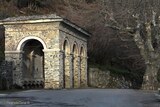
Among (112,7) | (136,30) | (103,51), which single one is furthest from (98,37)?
(136,30)

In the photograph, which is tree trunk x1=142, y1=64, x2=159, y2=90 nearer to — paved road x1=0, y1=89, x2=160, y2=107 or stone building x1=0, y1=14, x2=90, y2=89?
stone building x1=0, y1=14, x2=90, y2=89

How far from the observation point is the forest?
31.1 meters

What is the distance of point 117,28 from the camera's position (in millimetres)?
31953

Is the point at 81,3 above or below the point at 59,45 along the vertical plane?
above

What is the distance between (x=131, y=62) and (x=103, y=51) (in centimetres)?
420

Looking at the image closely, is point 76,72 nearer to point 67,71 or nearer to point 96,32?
point 67,71

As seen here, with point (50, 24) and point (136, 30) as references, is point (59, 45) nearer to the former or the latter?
point (50, 24)

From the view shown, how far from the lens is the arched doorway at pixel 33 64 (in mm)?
30689

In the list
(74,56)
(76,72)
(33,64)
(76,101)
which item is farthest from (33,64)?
(76,101)

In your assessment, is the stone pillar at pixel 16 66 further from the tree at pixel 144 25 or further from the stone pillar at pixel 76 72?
the tree at pixel 144 25

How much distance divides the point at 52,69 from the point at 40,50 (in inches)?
178

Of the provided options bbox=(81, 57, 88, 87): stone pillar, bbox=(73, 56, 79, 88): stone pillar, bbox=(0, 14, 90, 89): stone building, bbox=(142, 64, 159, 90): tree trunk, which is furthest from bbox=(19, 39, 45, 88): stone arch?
bbox=(142, 64, 159, 90): tree trunk

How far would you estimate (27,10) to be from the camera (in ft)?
149

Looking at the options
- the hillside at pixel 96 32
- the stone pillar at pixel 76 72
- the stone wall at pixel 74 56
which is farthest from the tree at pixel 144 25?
the hillside at pixel 96 32
